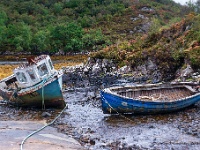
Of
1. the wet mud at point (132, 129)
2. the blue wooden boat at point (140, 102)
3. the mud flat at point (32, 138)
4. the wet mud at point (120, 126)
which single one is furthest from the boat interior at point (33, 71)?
the blue wooden boat at point (140, 102)

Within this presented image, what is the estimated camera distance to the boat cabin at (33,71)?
2712cm

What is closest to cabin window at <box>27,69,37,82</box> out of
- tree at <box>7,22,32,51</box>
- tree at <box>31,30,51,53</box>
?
tree at <box>31,30,51,53</box>

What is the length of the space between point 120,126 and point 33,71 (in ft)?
29.2

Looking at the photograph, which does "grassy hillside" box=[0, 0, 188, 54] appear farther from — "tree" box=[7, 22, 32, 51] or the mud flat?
the mud flat

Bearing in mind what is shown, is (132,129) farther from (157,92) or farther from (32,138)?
(157,92)

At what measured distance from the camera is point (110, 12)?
12281 cm

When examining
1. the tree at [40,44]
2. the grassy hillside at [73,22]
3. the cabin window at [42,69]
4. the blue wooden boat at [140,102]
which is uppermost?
the grassy hillside at [73,22]

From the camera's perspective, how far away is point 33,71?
27094mm

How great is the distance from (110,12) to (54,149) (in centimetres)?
10890

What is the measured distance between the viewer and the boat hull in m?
26.7

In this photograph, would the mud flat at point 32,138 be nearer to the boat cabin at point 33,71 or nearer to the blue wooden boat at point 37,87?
the blue wooden boat at point 37,87

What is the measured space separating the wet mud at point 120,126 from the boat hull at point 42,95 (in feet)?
1.92

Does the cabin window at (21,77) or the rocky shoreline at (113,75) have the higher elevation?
the cabin window at (21,77)

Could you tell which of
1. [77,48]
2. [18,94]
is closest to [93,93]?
[18,94]
